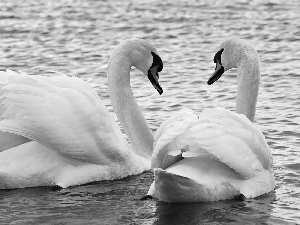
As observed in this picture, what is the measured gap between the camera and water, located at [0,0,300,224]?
30.8 ft

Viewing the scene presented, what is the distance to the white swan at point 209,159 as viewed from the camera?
904cm

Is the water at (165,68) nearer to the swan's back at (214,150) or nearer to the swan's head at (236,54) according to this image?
the swan's back at (214,150)

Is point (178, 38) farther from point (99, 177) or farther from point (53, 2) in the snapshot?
point (99, 177)

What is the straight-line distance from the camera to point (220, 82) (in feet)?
51.8

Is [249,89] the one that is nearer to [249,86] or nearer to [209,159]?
[249,86]

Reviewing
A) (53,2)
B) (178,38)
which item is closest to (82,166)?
(178,38)

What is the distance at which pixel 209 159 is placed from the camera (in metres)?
9.35

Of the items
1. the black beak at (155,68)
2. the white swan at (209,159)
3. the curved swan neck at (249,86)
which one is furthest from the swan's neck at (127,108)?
the white swan at (209,159)

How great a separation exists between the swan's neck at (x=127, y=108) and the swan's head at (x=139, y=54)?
0.05 m

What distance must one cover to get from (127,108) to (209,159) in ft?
8.25

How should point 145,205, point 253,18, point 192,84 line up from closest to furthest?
point 145,205 → point 192,84 → point 253,18

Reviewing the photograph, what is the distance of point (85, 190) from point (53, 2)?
51.3ft

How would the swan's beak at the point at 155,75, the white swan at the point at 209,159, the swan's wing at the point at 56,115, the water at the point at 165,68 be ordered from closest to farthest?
the white swan at the point at 209,159 < the water at the point at 165,68 < the swan's wing at the point at 56,115 < the swan's beak at the point at 155,75

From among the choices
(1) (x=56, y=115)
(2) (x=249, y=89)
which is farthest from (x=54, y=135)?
(2) (x=249, y=89)
